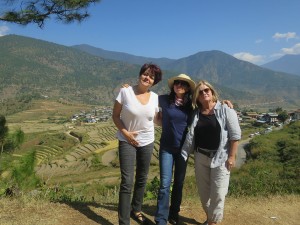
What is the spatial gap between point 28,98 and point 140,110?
131617 millimetres

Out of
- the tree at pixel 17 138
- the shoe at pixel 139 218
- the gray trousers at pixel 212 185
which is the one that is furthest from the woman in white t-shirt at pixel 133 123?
the tree at pixel 17 138

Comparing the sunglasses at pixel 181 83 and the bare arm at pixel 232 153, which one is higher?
the sunglasses at pixel 181 83

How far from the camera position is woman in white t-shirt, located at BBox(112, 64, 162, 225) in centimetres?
345

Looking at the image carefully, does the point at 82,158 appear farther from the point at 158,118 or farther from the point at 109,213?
the point at 158,118

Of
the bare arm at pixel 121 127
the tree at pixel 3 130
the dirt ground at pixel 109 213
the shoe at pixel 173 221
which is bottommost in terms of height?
the dirt ground at pixel 109 213

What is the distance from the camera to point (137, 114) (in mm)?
3447

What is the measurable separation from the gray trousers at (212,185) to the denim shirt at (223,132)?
0.09 meters

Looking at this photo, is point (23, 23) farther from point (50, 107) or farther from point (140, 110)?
point (50, 107)

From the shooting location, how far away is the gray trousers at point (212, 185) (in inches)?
141

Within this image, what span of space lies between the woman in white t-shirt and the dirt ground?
638 mm

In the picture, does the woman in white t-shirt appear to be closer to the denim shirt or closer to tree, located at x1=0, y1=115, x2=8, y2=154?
the denim shirt

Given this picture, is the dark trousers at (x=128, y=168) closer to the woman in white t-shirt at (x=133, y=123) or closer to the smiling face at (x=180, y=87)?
the woman in white t-shirt at (x=133, y=123)

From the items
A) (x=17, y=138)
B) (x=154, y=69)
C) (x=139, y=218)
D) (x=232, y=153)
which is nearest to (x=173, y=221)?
(x=139, y=218)

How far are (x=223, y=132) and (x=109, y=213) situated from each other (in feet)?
5.59
